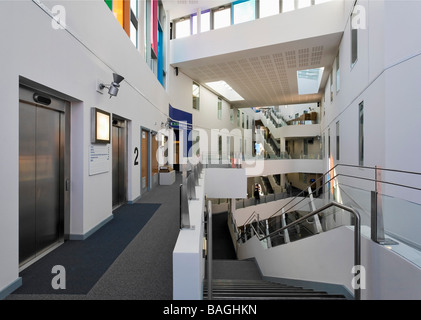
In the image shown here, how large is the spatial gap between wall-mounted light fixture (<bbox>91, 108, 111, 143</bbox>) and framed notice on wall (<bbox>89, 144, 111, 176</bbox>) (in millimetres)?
156

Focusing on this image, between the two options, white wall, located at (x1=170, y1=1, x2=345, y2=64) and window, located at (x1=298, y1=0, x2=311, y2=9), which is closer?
white wall, located at (x1=170, y1=1, x2=345, y2=64)

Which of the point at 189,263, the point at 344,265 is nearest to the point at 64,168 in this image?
the point at 189,263

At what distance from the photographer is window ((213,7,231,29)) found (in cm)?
1117

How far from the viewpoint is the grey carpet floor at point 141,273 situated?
7.18 ft

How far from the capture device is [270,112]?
25359mm

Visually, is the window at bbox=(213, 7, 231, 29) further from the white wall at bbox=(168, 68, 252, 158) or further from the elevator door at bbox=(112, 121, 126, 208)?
the elevator door at bbox=(112, 121, 126, 208)

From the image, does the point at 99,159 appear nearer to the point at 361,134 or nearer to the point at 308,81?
the point at 361,134

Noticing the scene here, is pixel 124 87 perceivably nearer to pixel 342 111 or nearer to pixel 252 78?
pixel 342 111

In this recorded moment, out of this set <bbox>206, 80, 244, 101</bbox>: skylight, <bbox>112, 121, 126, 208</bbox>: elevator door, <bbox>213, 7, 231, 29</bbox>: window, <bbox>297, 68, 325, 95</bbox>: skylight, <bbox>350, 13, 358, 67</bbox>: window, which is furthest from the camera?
<bbox>206, 80, 244, 101</bbox>: skylight

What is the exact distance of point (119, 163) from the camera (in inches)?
225

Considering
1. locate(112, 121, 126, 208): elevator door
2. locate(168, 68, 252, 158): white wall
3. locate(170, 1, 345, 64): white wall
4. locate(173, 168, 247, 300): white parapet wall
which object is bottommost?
locate(173, 168, 247, 300): white parapet wall

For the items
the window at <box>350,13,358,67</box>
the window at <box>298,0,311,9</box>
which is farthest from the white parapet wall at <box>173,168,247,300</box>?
the window at <box>298,0,311,9</box>

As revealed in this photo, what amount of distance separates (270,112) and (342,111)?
17.8 metres

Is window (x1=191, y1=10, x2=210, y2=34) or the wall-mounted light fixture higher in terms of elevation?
window (x1=191, y1=10, x2=210, y2=34)
